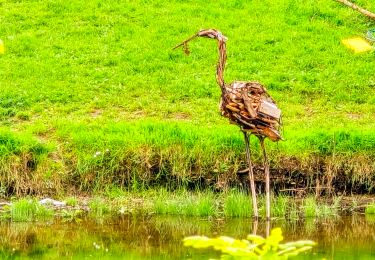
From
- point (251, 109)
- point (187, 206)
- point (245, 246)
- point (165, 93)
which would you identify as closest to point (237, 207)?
point (187, 206)

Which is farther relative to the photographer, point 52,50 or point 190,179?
point 52,50

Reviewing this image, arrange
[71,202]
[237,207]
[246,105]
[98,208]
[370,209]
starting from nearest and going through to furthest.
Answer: [246,105], [237,207], [98,208], [370,209], [71,202]

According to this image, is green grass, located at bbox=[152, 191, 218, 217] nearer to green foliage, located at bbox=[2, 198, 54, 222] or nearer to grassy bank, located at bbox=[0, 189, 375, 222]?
grassy bank, located at bbox=[0, 189, 375, 222]

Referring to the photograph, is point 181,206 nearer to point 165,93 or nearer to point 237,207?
point 237,207

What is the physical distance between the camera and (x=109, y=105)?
16422 mm

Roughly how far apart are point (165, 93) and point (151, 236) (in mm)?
6958

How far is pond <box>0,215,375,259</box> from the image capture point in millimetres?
9250

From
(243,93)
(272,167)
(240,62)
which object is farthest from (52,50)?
(243,93)

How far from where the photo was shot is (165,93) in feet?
55.9

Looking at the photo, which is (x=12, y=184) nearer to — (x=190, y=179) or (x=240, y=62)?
(x=190, y=179)

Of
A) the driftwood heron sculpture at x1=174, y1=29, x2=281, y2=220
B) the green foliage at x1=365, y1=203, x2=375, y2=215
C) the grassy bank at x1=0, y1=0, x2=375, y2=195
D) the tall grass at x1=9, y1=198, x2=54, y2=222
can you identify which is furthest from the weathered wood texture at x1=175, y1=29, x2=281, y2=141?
the tall grass at x1=9, y1=198, x2=54, y2=222

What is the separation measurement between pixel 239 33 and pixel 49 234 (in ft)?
33.6

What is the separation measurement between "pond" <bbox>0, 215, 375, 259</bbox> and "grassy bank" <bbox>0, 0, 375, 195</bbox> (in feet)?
6.34

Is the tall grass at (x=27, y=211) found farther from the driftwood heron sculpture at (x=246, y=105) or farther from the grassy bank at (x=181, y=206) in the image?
the driftwood heron sculpture at (x=246, y=105)
